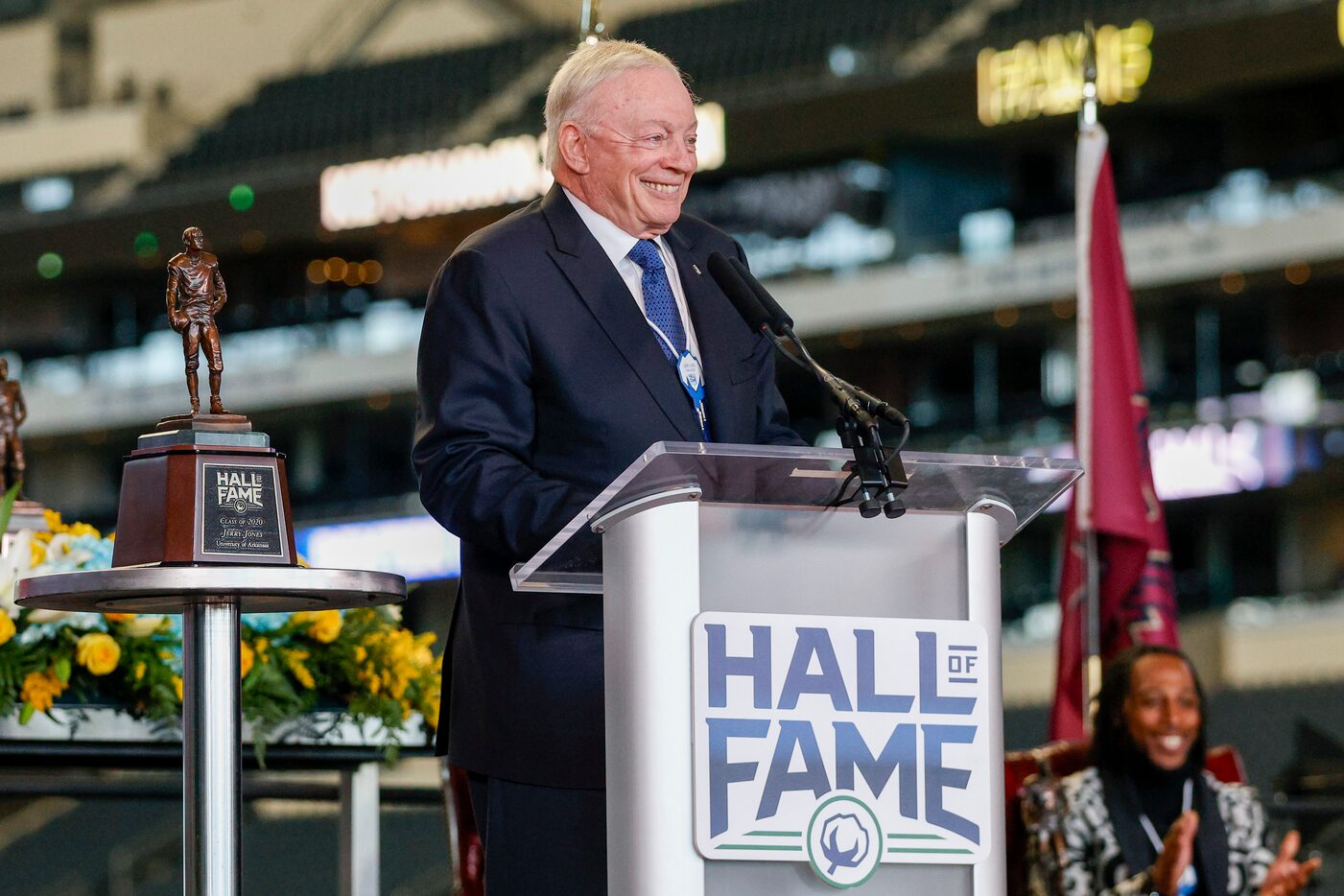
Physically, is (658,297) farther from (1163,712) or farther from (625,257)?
(1163,712)

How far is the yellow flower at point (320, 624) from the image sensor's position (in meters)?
2.79

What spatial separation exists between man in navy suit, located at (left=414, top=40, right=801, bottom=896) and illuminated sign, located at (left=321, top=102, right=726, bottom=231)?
49.0 ft

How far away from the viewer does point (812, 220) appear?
1731cm

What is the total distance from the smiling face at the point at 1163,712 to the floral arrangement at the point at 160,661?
141 cm

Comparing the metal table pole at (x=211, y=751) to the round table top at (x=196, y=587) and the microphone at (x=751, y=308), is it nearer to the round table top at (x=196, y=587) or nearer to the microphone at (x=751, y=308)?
the round table top at (x=196, y=587)

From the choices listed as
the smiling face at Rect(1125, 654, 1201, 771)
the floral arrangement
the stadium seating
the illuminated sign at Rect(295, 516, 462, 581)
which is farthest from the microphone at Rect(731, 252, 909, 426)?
the illuminated sign at Rect(295, 516, 462, 581)

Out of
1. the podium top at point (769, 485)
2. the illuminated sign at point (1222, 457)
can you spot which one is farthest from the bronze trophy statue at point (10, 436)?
the illuminated sign at point (1222, 457)

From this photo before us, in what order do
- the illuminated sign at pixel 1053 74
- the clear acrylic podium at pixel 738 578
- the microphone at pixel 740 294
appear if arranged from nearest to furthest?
the clear acrylic podium at pixel 738 578
the microphone at pixel 740 294
the illuminated sign at pixel 1053 74

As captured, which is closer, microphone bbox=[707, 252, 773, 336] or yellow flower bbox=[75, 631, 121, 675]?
microphone bbox=[707, 252, 773, 336]

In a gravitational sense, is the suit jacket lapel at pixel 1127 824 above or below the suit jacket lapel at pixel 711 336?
below

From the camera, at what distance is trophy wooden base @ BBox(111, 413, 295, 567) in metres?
1.93

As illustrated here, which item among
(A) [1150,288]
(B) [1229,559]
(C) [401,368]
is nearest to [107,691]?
(A) [1150,288]

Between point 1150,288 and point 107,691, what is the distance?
13.3m

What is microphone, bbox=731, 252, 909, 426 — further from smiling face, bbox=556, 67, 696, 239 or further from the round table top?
the round table top
